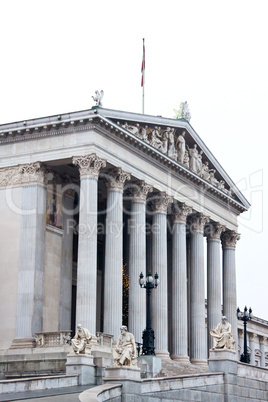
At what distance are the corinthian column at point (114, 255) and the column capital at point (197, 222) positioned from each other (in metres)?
11.6

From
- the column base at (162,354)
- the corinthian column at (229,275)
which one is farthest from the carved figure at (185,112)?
the column base at (162,354)

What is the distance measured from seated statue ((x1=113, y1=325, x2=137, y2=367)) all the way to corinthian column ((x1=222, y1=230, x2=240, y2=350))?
32.6m

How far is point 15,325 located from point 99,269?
1346 cm

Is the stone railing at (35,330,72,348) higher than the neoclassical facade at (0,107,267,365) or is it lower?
lower

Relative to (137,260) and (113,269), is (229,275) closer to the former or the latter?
(137,260)

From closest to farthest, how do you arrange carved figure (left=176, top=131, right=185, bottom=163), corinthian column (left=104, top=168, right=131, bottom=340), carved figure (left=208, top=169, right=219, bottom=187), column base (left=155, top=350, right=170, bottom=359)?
corinthian column (left=104, top=168, right=131, bottom=340) → column base (left=155, top=350, right=170, bottom=359) → carved figure (left=176, top=131, right=185, bottom=163) → carved figure (left=208, top=169, right=219, bottom=187)

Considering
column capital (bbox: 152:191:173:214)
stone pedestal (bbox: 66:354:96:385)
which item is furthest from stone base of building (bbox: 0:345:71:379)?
column capital (bbox: 152:191:173:214)

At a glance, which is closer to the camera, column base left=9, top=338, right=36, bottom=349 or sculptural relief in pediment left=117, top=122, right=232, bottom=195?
column base left=9, top=338, right=36, bottom=349

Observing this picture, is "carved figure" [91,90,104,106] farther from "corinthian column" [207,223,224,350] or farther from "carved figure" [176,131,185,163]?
"corinthian column" [207,223,224,350]

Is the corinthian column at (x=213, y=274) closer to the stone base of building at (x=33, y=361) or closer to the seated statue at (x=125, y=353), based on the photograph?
the stone base of building at (x=33, y=361)

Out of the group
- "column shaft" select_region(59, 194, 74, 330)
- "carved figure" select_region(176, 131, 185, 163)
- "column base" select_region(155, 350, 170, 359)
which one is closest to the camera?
"column shaft" select_region(59, 194, 74, 330)

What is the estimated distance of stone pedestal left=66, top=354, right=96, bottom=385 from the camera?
34625 mm

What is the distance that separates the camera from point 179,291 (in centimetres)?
5559

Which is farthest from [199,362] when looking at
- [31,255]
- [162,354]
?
[31,255]
